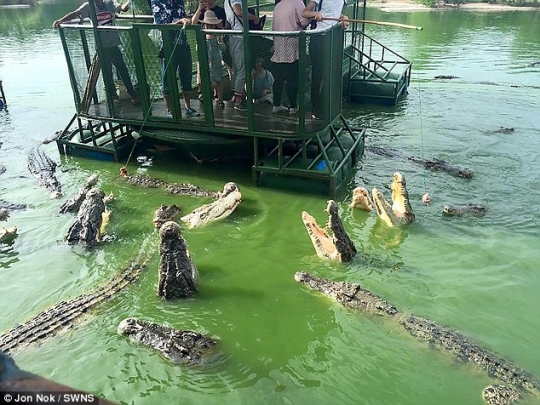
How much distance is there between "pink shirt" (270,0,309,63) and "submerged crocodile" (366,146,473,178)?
3.53 m

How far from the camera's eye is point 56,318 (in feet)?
16.5

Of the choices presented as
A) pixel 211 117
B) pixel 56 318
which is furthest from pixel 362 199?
pixel 56 318

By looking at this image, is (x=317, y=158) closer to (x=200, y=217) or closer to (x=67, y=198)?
(x=200, y=217)

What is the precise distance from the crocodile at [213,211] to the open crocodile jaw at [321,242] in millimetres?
1447

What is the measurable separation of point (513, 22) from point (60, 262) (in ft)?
102

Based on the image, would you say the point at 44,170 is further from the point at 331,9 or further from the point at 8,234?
the point at 331,9

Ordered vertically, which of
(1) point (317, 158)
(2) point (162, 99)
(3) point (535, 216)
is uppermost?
(2) point (162, 99)

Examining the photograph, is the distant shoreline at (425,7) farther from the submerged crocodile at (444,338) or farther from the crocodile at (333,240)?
the submerged crocodile at (444,338)

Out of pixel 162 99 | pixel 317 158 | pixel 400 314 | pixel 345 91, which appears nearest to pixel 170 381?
pixel 400 314

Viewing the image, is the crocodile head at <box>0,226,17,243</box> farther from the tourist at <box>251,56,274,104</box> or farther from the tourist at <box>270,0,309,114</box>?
the tourist at <box>270,0,309,114</box>

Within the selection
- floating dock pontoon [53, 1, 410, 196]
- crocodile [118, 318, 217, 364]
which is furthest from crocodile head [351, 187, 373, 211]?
crocodile [118, 318, 217, 364]

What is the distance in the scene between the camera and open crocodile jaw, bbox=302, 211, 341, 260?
20.4ft

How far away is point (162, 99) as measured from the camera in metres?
9.23

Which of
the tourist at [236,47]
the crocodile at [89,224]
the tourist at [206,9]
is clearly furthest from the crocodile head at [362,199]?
the crocodile at [89,224]
